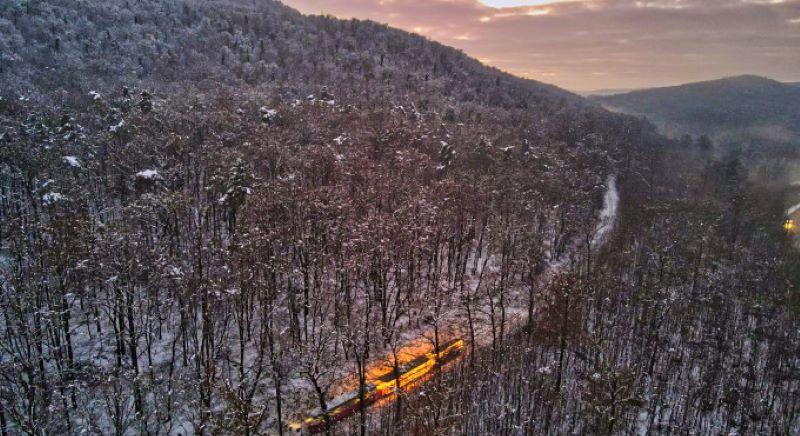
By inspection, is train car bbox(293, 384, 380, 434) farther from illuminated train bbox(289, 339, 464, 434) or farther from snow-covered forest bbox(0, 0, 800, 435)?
snow-covered forest bbox(0, 0, 800, 435)

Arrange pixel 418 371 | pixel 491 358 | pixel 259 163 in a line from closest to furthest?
1. pixel 418 371
2. pixel 491 358
3. pixel 259 163

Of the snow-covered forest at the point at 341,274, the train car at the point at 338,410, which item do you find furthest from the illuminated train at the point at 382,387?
the snow-covered forest at the point at 341,274

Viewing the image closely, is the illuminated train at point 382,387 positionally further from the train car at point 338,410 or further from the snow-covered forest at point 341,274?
the snow-covered forest at point 341,274

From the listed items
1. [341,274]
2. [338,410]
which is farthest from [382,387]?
[341,274]

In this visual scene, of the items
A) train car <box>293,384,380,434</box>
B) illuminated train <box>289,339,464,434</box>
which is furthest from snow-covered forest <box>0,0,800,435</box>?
illuminated train <box>289,339,464,434</box>

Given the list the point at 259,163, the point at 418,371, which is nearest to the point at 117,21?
the point at 259,163

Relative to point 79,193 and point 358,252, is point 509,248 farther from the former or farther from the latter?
point 79,193

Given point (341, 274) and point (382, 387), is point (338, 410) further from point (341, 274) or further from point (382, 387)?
point (341, 274)
